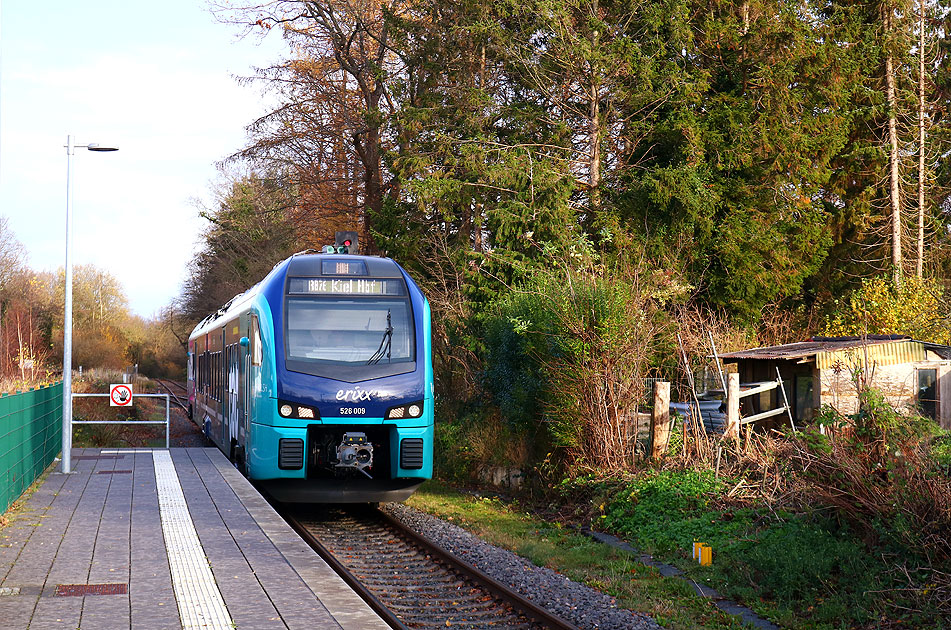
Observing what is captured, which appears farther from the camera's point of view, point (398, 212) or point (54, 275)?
point (54, 275)

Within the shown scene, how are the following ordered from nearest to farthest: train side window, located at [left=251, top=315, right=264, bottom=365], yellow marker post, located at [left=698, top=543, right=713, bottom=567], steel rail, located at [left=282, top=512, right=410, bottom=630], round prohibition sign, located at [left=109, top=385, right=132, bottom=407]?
1. steel rail, located at [left=282, top=512, right=410, bottom=630]
2. yellow marker post, located at [left=698, top=543, right=713, bottom=567]
3. train side window, located at [left=251, top=315, right=264, bottom=365]
4. round prohibition sign, located at [left=109, top=385, right=132, bottom=407]

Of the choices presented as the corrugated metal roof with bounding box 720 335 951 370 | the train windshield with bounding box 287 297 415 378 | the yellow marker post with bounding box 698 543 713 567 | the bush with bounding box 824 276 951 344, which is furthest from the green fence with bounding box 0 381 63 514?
the bush with bounding box 824 276 951 344

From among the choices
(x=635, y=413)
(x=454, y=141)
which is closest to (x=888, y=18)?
(x=454, y=141)

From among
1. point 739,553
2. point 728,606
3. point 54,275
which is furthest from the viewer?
point 54,275

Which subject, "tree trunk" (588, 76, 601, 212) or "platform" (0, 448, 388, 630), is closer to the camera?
"platform" (0, 448, 388, 630)

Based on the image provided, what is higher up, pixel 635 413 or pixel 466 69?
pixel 466 69

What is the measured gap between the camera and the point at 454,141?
1080 inches

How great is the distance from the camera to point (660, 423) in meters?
15.7

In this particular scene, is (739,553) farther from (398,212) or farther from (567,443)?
(398,212)

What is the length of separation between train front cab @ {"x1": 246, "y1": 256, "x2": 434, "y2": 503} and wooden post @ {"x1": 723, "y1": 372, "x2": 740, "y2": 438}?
478cm

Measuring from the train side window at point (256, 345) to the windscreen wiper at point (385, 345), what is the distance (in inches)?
61.9

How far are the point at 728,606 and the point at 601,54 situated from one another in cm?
1914

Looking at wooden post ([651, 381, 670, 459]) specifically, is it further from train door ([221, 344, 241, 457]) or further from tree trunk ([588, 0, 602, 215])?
tree trunk ([588, 0, 602, 215])

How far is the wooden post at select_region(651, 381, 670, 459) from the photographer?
15734 mm
